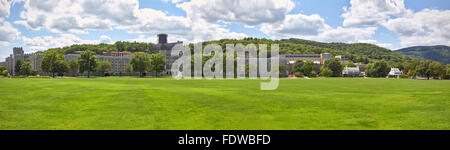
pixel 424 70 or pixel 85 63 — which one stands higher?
pixel 85 63

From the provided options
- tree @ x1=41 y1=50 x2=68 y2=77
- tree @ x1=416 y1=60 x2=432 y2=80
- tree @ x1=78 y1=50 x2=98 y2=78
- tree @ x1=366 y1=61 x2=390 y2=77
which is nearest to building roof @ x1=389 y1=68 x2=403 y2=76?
tree @ x1=366 y1=61 x2=390 y2=77

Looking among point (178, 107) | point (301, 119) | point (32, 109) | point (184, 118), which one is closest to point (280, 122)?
point (301, 119)

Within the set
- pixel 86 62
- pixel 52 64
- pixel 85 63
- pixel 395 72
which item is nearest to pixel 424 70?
pixel 395 72

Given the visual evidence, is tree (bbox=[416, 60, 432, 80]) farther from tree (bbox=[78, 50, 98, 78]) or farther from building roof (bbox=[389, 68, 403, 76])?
tree (bbox=[78, 50, 98, 78])

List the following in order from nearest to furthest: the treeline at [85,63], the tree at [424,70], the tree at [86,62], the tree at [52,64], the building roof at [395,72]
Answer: the tree at [52,64]
the treeline at [85,63]
the tree at [86,62]
the tree at [424,70]
the building roof at [395,72]

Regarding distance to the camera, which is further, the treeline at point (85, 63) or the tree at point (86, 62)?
the tree at point (86, 62)

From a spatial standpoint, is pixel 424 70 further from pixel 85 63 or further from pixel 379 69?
pixel 85 63

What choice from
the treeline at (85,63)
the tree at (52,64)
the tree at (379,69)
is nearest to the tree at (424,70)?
the tree at (379,69)

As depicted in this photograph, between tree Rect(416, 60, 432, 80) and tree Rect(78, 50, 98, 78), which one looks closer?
tree Rect(78, 50, 98, 78)

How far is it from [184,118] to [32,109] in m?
9.42

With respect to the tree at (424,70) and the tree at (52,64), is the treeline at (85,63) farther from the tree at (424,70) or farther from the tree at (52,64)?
the tree at (424,70)

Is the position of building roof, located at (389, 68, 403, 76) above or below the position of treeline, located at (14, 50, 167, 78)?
below
